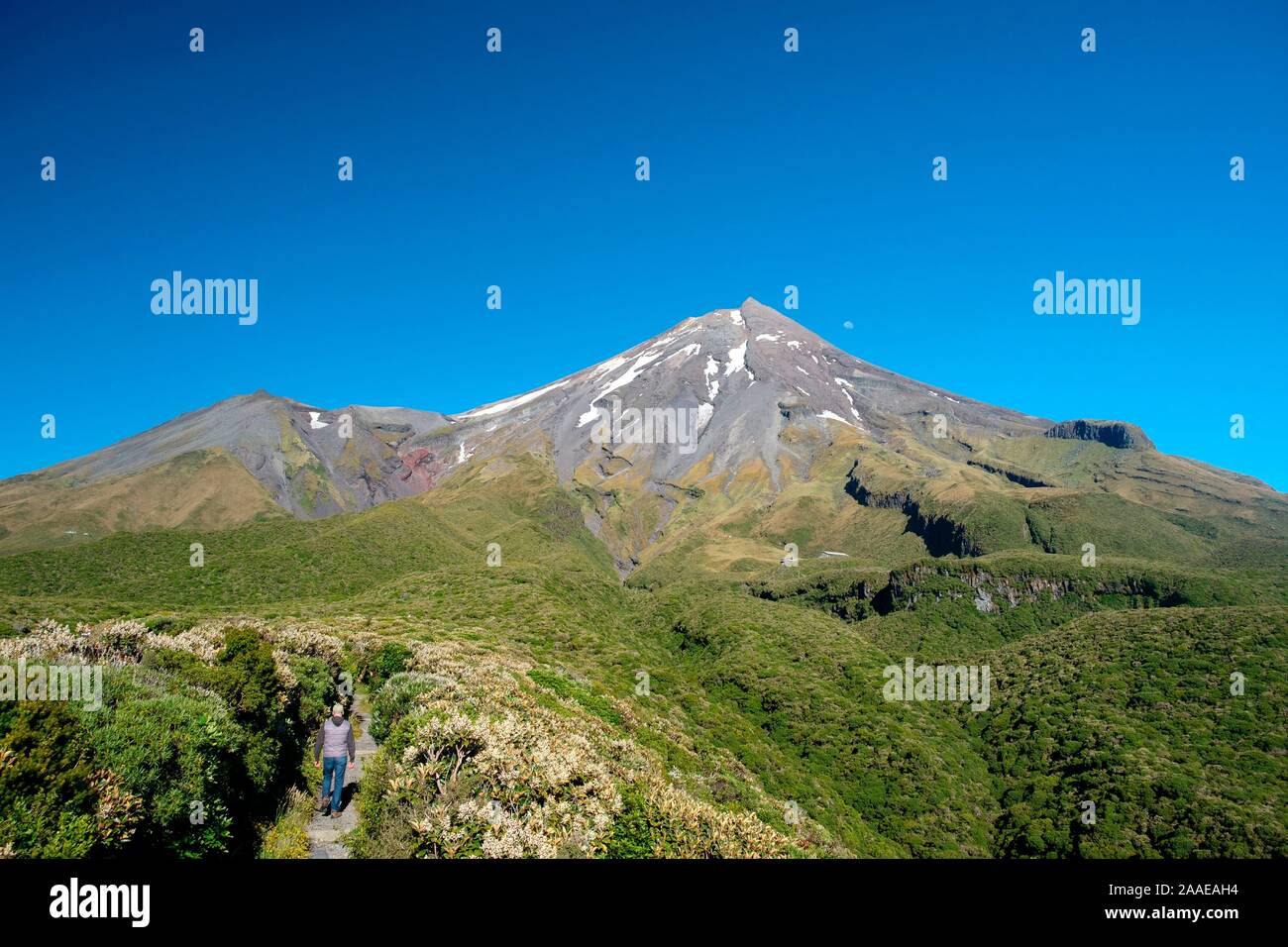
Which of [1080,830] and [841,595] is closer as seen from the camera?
[1080,830]

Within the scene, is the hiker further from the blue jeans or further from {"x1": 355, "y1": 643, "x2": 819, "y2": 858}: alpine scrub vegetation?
{"x1": 355, "y1": 643, "x2": 819, "y2": 858}: alpine scrub vegetation

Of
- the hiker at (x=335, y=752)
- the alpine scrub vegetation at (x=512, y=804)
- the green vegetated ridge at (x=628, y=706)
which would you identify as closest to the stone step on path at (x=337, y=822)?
the hiker at (x=335, y=752)

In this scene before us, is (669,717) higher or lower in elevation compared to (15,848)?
lower

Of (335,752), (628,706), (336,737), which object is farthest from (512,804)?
(628,706)

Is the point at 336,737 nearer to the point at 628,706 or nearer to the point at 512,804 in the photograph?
the point at 512,804
